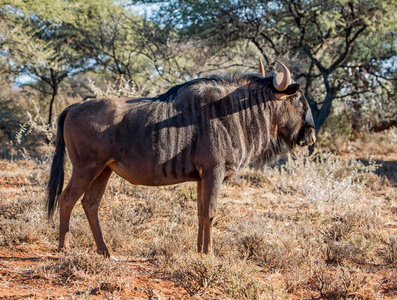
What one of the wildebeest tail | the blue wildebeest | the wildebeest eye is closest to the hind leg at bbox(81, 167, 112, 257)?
the blue wildebeest

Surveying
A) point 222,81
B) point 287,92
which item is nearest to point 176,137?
point 222,81

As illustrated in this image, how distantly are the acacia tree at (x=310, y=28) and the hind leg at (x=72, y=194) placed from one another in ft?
30.3

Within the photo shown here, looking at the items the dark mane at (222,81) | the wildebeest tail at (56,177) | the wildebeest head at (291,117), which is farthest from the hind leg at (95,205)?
the wildebeest head at (291,117)

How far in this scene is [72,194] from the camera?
453cm

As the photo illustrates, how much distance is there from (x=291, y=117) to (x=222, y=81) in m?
0.87

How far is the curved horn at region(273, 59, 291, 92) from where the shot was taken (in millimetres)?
4451

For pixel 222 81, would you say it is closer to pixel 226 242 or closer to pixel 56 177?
pixel 226 242

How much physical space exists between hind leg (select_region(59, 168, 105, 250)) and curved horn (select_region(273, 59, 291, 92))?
6.71 feet

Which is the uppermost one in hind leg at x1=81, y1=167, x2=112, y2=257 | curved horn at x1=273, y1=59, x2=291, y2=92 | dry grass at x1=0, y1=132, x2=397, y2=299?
curved horn at x1=273, y1=59, x2=291, y2=92

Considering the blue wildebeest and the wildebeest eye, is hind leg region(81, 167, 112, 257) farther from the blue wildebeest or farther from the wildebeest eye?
the wildebeest eye

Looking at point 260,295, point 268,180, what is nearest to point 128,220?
point 260,295

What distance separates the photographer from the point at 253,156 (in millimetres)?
4750

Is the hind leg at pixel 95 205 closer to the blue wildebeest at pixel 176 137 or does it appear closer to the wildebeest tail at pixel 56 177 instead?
the blue wildebeest at pixel 176 137

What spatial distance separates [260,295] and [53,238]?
290 centimetres
